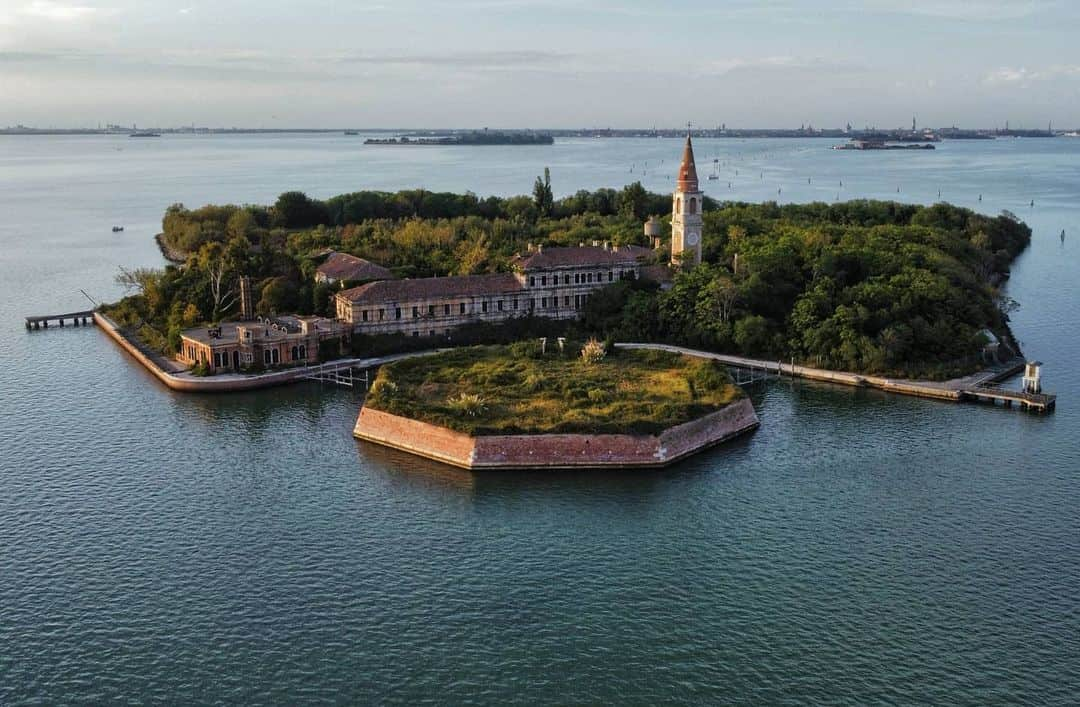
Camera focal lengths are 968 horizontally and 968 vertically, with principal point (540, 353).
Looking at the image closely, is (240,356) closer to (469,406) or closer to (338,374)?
(338,374)

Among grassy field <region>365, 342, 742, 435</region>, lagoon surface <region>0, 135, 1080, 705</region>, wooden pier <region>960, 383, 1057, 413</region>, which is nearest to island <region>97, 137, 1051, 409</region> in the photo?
wooden pier <region>960, 383, 1057, 413</region>

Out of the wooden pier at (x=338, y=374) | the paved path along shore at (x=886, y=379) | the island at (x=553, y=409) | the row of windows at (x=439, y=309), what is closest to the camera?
the island at (x=553, y=409)

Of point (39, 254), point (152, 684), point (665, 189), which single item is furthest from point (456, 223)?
point (665, 189)

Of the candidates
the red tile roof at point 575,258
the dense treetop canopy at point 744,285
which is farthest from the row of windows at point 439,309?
the dense treetop canopy at point 744,285

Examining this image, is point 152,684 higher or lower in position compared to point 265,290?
lower

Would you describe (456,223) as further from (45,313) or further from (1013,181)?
(1013,181)

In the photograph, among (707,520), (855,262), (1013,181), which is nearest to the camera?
(707,520)

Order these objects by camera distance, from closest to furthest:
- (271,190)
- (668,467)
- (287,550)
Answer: (287,550) → (668,467) → (271,190)

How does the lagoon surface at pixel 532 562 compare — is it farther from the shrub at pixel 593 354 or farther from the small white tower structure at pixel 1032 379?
the shrub at pixel 593 354
